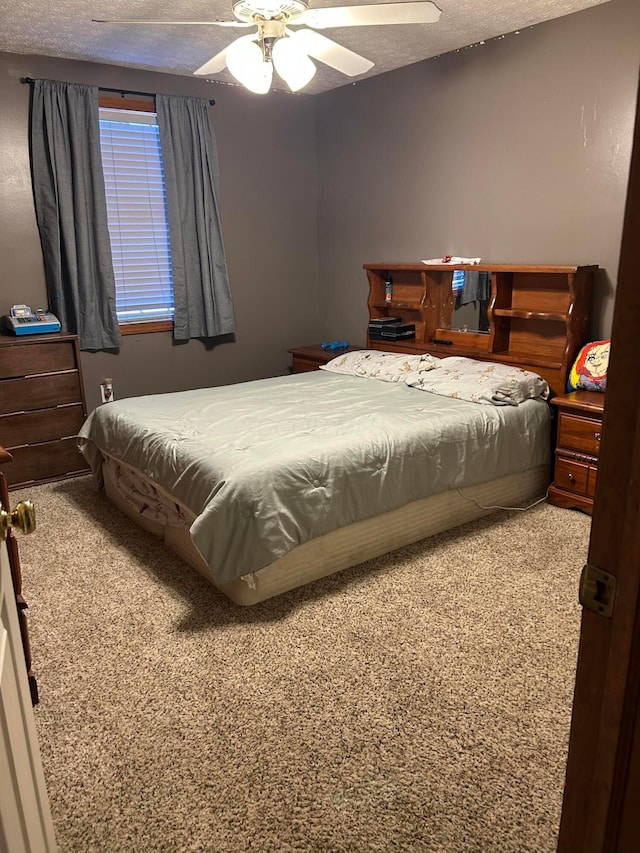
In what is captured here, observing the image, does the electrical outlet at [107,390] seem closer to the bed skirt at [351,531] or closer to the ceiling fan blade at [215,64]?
the bed skirt at [351,531]

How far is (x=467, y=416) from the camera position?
3.28 metres

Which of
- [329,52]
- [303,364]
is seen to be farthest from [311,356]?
[329,52]

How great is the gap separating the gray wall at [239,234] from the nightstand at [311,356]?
12.2 inches

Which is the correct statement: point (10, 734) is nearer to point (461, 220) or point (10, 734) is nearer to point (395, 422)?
point (395, 422)

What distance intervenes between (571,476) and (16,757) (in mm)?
3026

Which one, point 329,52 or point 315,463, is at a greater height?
point 329,52

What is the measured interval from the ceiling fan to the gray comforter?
1.57m

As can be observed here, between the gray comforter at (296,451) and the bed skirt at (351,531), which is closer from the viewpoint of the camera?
the gray comforter at (296,451)

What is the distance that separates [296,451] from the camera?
2709 millimetres

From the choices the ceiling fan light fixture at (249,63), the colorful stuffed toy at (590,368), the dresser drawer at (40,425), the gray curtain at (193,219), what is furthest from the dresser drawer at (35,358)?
the colorful stuffed toy at (590,368)

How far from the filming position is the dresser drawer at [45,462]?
394 cm

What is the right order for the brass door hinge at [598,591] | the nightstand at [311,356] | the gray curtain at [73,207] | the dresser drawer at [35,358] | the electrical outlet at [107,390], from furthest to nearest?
the nightstand at [311,356] → the electrical outlet at [107,390] → the gray curtain at [73,207] → the dresser drawer at [35,358] → the brass door hinge at [598,591]

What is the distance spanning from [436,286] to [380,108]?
145cm

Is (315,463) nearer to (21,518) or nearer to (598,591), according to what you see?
(21,518)
